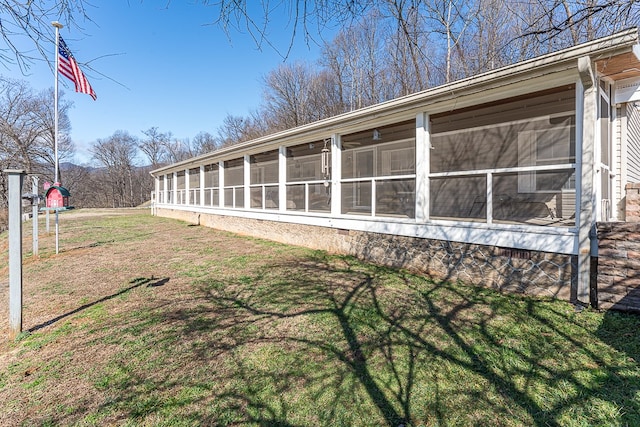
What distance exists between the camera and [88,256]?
7566 mm

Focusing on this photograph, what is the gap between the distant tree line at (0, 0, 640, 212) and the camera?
263 cm

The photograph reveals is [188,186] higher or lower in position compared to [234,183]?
higher

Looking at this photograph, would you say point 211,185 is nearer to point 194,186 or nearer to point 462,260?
point 194,186

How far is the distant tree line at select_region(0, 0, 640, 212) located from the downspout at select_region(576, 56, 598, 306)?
0.75 meters

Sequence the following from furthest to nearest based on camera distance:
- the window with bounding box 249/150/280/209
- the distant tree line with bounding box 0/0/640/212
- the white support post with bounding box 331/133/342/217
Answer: the window with bounding box 249/150/280/209
the white support post with bounding box 331/133/342/217
the distant tree line with bounding box 0/0/640/212

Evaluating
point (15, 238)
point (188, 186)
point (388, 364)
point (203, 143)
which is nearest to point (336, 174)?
point (388, 364)

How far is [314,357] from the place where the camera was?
283cm

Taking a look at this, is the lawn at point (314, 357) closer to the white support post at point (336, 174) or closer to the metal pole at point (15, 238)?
the metal pole at point (15, 238)

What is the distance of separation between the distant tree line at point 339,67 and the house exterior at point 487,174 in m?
0.66

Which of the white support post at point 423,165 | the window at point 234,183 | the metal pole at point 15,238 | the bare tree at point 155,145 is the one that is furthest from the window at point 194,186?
the bare tree at point 155,145

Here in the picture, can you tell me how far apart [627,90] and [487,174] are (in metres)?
2.57

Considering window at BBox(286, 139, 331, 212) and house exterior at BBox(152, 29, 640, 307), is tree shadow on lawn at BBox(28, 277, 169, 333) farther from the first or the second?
window at BBox(286, 139, 331, 212)

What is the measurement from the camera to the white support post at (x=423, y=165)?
5.48 metres

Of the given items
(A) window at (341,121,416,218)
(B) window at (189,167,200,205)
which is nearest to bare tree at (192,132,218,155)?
(B) window at (189,167,200,205)
